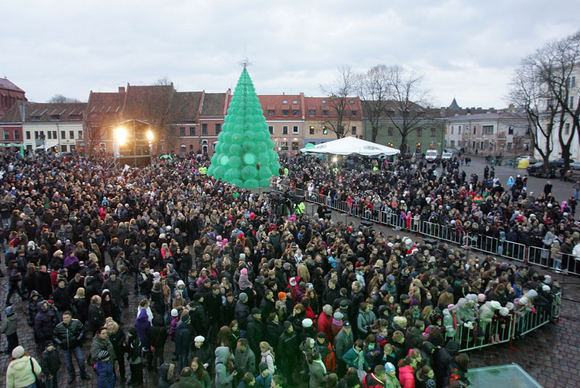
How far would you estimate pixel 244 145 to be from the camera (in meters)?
26.2

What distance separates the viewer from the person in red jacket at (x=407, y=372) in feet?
19.0

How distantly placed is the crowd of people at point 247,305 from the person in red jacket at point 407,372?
19 millimetres

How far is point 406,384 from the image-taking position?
5.80 metres

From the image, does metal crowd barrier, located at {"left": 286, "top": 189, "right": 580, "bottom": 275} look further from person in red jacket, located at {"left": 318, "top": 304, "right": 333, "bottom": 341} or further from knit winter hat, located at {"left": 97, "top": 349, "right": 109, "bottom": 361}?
knit winter hat, located at {"left": 97, "top": 349, "right": 109, "bottom": 361}

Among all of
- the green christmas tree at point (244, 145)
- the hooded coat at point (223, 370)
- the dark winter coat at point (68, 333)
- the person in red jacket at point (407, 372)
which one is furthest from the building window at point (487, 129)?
the dark winter coat at point (68, 333)

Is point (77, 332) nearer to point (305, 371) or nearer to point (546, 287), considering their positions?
point (305, 371)

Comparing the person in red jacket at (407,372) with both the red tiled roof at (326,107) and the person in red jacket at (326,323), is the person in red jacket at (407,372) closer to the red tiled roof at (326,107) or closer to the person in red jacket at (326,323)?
the person in red jacket at (326,323)

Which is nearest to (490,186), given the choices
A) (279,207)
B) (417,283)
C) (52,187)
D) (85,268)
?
(279,207)

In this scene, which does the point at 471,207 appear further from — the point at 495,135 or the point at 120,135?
the point at 495,135

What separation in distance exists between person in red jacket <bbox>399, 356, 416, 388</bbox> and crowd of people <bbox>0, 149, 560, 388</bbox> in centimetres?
2

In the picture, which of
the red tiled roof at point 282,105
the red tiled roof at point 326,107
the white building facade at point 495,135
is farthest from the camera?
the white building facade at point 495,135

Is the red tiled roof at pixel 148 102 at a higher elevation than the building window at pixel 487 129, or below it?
higher

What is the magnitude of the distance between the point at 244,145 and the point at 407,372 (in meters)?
21.7

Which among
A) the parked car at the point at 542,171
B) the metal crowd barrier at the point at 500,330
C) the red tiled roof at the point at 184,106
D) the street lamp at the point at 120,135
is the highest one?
the red tiled roof at the point at 184,106
